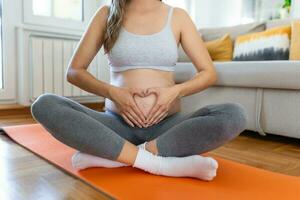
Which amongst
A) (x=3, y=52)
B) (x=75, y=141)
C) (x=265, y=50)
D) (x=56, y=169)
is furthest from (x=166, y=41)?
(x=3, y=52)

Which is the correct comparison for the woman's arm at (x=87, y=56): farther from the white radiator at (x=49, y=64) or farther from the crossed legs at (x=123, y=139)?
the white radiator at (x=49, y=64)

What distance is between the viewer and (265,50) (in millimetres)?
1666

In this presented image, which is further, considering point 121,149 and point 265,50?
point 265,50

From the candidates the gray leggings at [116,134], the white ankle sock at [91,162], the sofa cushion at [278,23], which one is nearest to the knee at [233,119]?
the gray leggings at [116,134]

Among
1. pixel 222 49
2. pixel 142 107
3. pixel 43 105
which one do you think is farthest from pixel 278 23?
pixel 43 105

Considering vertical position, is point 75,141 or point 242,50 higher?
point 242,50

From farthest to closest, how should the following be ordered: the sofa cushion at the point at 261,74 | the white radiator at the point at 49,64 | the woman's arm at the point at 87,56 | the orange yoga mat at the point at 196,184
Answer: the white radiator at the point at 49,64 → the sofa cushion at the point at 261,74 → the woman's arm at the point at 87,56 → the orange yoga mat at the point at 196,184

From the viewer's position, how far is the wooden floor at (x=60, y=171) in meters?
0.77

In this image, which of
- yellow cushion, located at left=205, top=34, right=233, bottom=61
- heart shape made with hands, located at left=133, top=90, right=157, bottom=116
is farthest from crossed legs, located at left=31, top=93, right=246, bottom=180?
yellow cushion, located at left=205, top=34, right=233, bottom=61

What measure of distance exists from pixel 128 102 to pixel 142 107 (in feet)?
0.20

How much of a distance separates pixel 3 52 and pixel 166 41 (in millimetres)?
1772

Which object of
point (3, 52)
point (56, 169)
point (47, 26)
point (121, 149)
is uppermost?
point (47, 26)

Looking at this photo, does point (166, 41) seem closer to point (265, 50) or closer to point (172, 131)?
point (172, 131)

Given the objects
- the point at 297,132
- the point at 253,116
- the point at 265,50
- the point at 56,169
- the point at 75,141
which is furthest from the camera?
the point at 265,50
